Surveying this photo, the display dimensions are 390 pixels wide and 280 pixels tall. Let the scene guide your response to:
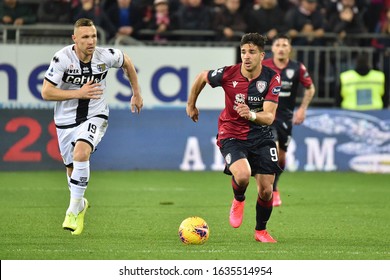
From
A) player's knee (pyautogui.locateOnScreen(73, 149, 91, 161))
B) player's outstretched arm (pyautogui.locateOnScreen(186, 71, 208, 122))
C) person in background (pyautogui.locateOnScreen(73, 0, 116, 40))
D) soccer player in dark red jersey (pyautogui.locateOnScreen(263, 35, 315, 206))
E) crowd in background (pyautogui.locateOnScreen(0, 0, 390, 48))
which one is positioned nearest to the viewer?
player's knee (pyautogui.locateOnScreen(73, 149, 91, 161))

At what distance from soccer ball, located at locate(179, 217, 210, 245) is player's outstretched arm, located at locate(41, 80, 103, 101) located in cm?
163

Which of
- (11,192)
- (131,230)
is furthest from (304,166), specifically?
(131,230)

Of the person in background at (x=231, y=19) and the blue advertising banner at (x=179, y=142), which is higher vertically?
the person in background at (x=231, y=19)

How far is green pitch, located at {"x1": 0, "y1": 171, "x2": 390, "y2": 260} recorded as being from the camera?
9711 millimetres

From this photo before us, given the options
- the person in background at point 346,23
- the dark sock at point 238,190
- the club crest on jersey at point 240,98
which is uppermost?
the club crest on jersey at point 240,98

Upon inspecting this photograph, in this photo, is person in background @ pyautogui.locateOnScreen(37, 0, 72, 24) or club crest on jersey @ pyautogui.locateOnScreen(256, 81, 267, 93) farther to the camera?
person in background @ pyautogui.locateOnScreen(37, 0, 72, 24)

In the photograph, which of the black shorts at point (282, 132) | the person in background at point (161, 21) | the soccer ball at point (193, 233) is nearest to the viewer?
the soccer ball at point (193, 233)

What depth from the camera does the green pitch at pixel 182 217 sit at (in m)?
9.71

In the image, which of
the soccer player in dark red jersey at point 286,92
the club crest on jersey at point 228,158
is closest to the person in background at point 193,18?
the soccer player in dark red jersey at point 286,92

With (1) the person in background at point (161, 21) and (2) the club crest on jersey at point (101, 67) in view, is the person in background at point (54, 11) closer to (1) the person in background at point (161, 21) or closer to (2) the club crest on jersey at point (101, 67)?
(1) the person in background at point (161, 21)

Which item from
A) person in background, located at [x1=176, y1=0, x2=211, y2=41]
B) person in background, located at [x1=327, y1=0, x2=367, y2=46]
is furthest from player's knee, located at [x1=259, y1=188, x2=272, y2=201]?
person in background, located at [x1=327, y1=0, x2=367, y2=46]

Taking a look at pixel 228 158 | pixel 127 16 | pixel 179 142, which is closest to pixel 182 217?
pixel 228 158

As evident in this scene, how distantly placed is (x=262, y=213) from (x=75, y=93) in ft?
7.22

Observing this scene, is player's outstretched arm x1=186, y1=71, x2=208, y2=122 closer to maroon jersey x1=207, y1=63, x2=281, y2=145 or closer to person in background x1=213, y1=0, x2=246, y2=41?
maroon jersey x1=207, y1=63, x2=281, y2=145
